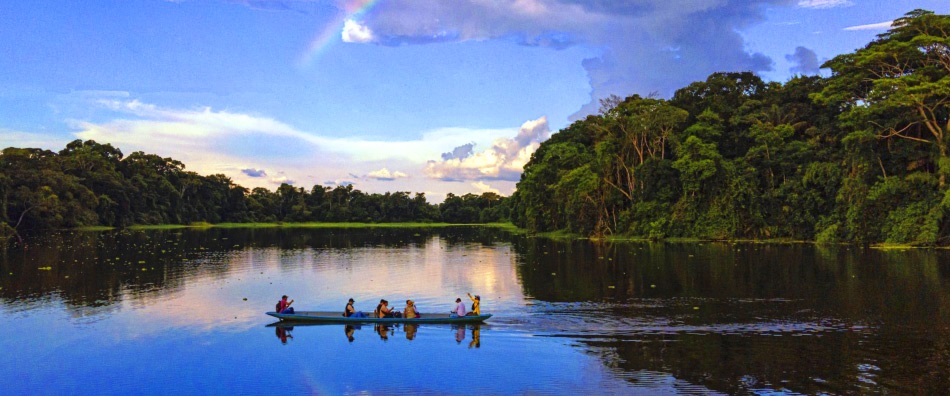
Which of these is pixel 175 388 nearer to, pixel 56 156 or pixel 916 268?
pixel 916 268

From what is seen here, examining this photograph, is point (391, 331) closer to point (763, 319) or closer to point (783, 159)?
point (763, 319)

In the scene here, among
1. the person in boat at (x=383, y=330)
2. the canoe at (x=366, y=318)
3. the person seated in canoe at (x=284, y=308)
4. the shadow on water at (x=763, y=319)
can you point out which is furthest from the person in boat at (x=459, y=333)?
the person seated in canoe at (x=284, y=308)

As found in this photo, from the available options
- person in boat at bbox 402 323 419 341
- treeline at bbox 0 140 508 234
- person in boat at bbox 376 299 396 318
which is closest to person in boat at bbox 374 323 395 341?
person in boat at bbox 376 299 396 318

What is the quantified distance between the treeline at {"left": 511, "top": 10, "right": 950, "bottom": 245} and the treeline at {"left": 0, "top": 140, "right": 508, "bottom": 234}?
3080 inches

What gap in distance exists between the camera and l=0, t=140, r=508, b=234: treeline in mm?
107125

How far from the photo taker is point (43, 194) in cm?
10700

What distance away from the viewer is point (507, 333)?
2497cm

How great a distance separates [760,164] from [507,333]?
58512 millimetres

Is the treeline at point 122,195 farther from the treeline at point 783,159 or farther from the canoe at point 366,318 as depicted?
the canoe at point 366,318

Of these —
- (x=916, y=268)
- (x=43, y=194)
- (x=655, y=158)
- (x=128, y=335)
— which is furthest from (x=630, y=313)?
(x=43, y=194)

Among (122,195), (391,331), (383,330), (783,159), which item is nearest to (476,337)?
(391,331)

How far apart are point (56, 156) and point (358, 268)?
10284 centimetres

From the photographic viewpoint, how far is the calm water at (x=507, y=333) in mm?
18719

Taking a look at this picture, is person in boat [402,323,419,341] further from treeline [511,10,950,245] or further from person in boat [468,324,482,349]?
treeline [511,10,950,245]
